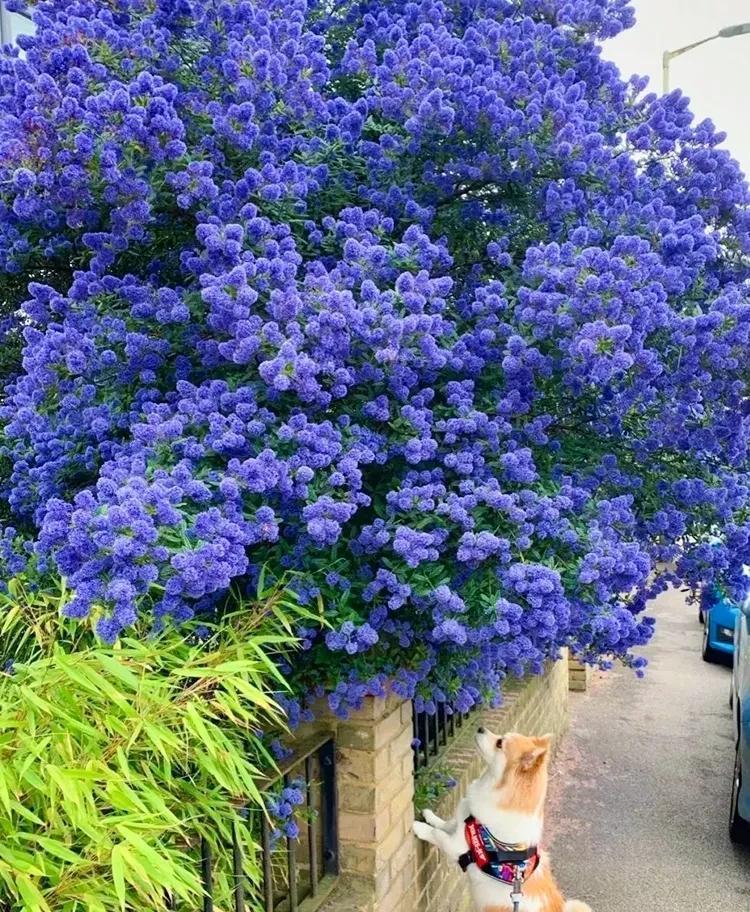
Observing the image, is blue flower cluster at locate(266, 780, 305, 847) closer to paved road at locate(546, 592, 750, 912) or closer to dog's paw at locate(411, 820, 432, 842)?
dog's paw at locate(411, 820, 432, 842)

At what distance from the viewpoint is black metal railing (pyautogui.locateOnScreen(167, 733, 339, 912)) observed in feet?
8.63

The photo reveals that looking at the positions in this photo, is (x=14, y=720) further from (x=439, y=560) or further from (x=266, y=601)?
(x=439, y=560)

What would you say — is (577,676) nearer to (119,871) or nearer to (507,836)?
(507,836)

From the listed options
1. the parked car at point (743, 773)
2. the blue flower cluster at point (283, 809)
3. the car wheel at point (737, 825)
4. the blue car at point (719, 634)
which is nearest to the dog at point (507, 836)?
the blue flower cluster at point (283, 809)

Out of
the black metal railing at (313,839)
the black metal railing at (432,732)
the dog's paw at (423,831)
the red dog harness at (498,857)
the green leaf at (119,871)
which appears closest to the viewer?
the green leaf at (119,871)

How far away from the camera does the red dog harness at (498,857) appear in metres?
2.94

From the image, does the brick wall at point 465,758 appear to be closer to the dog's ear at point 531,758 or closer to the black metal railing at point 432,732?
the black metal railing at point 432,732

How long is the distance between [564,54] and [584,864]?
4.07m

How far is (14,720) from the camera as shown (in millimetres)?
1869

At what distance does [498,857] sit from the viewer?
2963 millimetres

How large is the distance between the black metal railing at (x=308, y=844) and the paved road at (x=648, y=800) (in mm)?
1996

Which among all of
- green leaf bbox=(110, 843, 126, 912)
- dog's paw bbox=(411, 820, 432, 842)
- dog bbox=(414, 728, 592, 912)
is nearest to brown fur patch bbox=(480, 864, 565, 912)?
dog bbox=(414, 728, 592, 912)

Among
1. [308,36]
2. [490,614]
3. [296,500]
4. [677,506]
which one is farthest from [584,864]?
[308,36]

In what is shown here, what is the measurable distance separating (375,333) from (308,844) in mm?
1806
